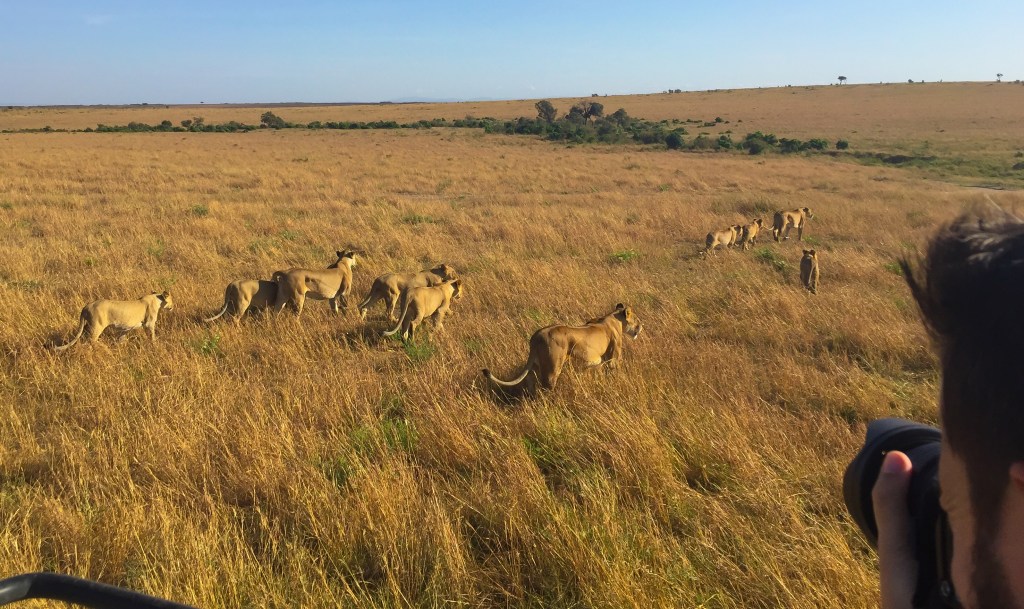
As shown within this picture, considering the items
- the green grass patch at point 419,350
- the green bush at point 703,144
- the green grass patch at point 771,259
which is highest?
the green bush at point 703,144

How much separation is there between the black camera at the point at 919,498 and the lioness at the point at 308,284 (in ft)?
27.0

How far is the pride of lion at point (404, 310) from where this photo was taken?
5.98 m

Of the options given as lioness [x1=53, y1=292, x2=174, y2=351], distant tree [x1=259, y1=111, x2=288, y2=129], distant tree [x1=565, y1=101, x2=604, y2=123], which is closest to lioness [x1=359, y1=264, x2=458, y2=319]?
lioness [x1=53, y1=292, x2=174, y2=351]

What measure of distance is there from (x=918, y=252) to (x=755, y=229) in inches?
571

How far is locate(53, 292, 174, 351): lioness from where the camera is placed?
729 centimetres

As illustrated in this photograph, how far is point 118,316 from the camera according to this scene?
7.43 meters

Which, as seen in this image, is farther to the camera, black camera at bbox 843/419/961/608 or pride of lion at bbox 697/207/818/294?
pride of lion at bbox 697/207/818/294

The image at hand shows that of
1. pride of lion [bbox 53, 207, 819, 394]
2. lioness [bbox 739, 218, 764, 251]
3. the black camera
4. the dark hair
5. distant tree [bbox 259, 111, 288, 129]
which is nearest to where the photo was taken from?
the dark hair

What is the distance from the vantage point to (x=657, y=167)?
1256 inches

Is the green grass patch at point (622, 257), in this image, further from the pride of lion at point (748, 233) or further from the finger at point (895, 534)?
the finger at point (895, 534)

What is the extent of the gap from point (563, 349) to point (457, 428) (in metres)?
1.48

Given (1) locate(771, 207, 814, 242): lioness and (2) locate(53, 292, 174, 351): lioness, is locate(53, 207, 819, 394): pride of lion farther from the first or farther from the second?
(1) locate(771, 207, 814, 242): lioness

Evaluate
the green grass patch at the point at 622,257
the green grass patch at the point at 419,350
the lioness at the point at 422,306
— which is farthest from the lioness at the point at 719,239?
the green grass patch at the point at 419,350

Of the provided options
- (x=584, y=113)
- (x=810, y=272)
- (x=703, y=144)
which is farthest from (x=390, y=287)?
(x=584, y=113)
